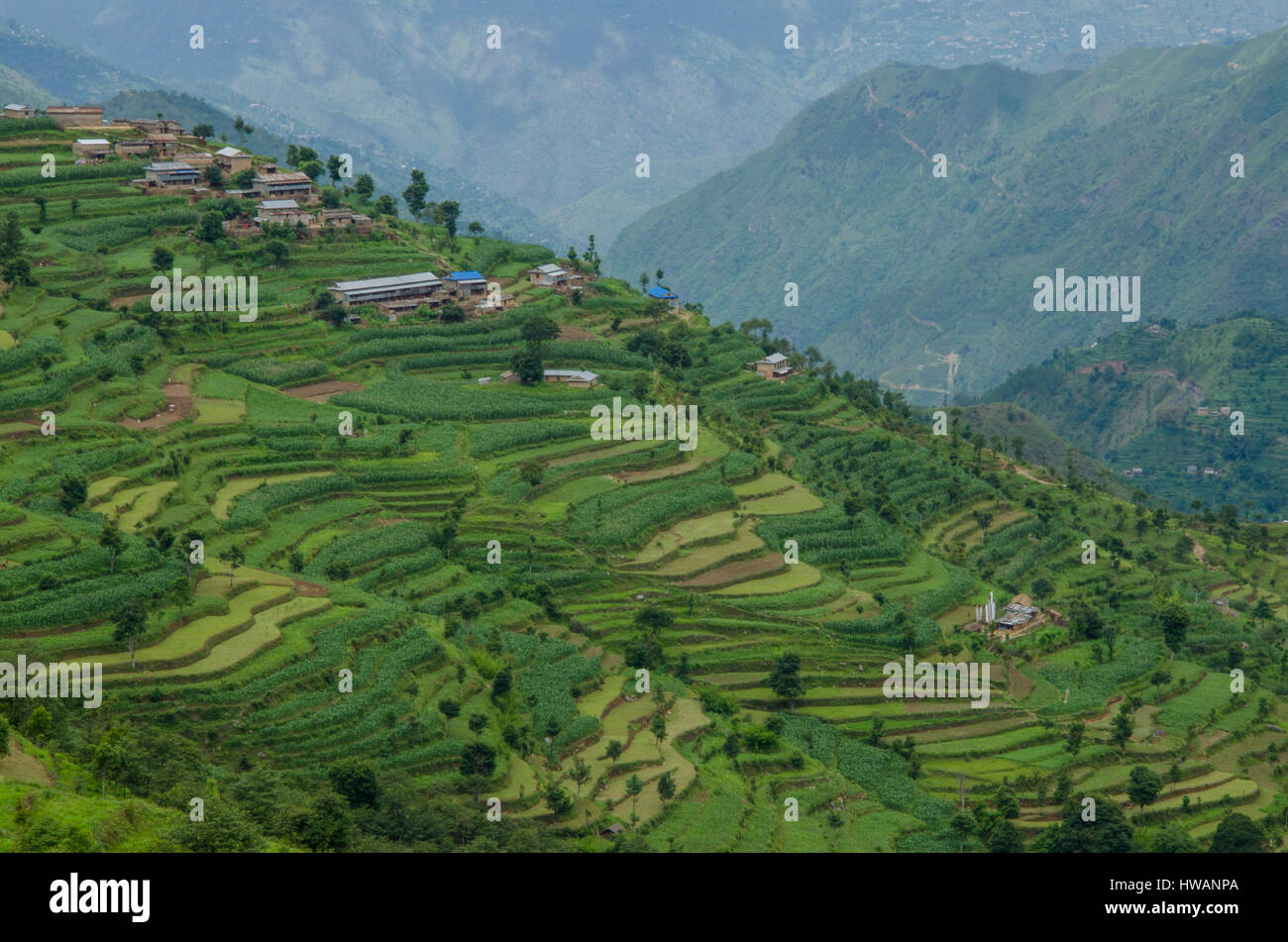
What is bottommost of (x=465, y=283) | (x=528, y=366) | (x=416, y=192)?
(x=528, y=366)

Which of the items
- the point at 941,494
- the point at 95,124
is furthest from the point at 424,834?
the point at 95,124

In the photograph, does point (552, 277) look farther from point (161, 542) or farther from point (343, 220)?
point (161, 542)

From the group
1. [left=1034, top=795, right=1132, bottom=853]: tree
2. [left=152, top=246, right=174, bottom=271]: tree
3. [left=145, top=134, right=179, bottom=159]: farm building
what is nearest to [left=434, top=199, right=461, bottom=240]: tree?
[left=145, top=134, right=179, bottom=159]: farm building

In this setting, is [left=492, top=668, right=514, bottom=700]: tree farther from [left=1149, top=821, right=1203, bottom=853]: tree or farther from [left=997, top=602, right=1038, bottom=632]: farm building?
[left=997, top=602, right=1038, bottom=632]: farm building

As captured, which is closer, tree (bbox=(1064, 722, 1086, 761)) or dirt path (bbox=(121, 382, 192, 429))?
tree (bbox=(1064, 722, 1086, 761))

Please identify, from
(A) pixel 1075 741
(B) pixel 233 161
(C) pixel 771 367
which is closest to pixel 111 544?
(A) pixel 1075 741

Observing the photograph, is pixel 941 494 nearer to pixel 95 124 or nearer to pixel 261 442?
pixel 261 442
